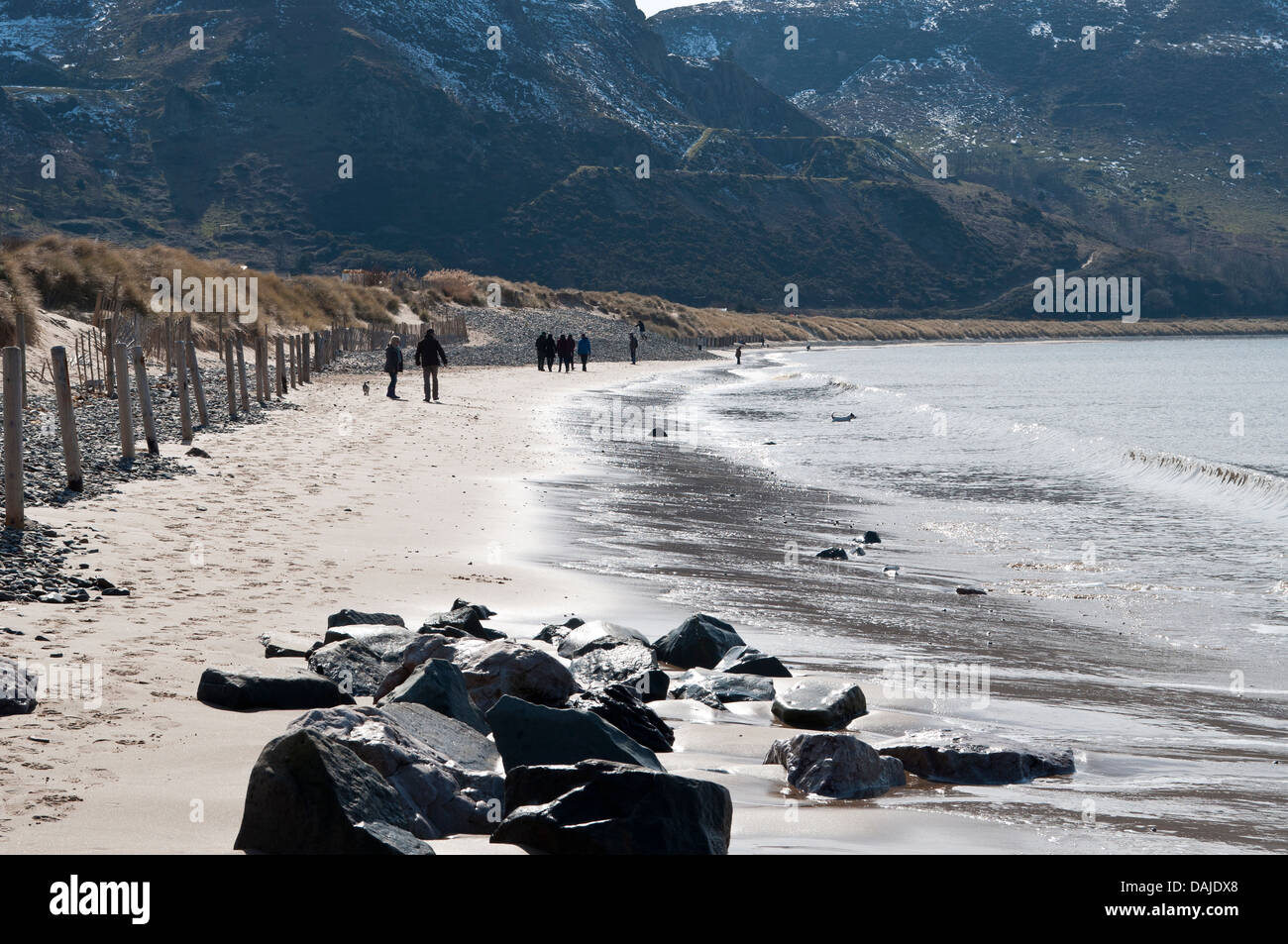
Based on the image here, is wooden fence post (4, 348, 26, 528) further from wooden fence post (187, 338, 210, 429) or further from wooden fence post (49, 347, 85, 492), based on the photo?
wooden fence post (187, 338, 210, 429)

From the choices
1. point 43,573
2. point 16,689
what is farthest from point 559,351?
point 16,689

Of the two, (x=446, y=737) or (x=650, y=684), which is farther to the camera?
(x=650, y=684)

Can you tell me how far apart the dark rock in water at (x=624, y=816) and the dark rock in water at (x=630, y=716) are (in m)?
1.19

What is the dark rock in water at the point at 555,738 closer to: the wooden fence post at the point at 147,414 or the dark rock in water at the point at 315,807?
the dark rock in water at the point at 315,807

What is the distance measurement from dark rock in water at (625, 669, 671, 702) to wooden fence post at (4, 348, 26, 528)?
15.7ft

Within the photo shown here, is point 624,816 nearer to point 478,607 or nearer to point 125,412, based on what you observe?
point 478,607

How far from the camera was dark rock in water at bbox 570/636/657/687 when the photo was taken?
241 inches

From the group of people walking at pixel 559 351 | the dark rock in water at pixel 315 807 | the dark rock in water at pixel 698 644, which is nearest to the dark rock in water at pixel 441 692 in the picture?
the dark rock in water at pixel 315 807

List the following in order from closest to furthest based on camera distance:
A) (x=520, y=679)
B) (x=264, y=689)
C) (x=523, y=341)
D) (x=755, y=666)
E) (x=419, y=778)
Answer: (x=419, y=778)
(x=264, y=689)
(x=520, y=679)
(x=755, y=666)
(x=523, y=341)

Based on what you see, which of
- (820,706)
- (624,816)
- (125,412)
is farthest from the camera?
(125,412)

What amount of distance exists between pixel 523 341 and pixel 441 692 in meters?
55.4

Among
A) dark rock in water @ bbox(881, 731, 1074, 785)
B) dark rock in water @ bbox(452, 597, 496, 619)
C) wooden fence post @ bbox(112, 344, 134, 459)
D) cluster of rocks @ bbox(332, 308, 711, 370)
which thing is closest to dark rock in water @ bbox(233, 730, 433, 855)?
dark rock in water @ bbox(881, 731, 1074, 785)

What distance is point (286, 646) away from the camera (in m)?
6.29
